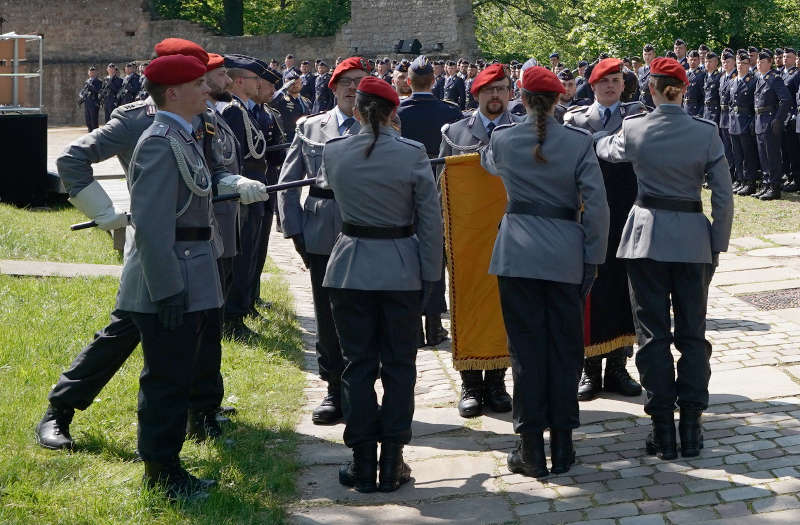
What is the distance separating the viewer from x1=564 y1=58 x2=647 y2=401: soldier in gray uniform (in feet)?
20.6

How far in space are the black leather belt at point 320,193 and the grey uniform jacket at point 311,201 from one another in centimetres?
2

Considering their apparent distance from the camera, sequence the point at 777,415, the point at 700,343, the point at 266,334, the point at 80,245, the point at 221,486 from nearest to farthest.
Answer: the point at 221,486
the point at 700,343
the point at 777,415
the point at 266,334
the point at 80,245

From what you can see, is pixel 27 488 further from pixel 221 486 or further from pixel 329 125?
pixel 329 125

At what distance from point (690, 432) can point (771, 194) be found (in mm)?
10080

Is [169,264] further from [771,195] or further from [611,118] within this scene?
[771,195]

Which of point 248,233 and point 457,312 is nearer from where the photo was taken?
point 457,312

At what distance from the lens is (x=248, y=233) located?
809 cm

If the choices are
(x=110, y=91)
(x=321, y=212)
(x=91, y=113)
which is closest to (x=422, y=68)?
(x=321, y=212)

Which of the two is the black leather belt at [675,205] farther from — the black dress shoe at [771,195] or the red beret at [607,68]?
the black dress shoe at [771,195]

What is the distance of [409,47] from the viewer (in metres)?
33.1

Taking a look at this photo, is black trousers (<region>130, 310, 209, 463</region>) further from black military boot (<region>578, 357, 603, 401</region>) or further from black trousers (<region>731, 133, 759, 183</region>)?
black trousers (<region>731, 133, 759, 183</region>)

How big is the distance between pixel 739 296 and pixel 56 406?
556 centimetres

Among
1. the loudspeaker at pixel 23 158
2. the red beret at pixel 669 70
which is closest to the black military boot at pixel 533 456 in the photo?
the red beret at pixel 669 70

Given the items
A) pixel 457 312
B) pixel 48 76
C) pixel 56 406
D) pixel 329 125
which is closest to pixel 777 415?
pixel 457 312
